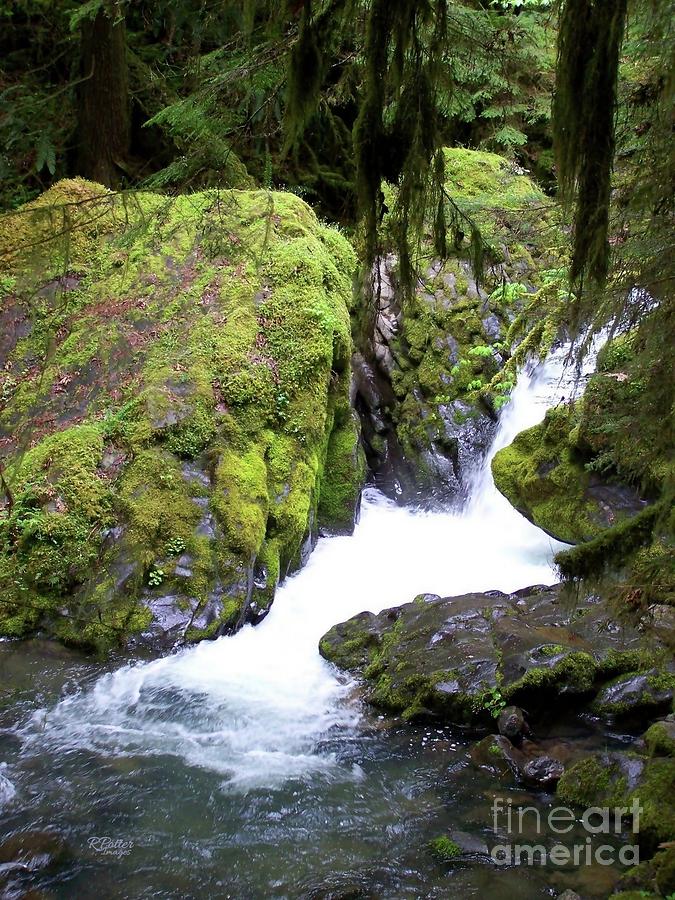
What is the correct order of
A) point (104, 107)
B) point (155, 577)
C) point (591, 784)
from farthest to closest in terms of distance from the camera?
1. point (104, 107)
2. point (155, 577)
3. point (591, 784)

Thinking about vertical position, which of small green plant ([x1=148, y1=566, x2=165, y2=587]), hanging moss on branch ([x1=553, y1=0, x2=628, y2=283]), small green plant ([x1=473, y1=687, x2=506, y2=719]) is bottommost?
small green plant ([x1=473, y1=687, x2=506, y2=719])

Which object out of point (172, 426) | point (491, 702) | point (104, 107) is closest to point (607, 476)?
point (491, 702)

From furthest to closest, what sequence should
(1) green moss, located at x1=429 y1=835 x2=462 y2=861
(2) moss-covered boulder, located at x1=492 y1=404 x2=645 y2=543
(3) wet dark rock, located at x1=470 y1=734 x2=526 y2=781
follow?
(2) moss-covered boulder, located at x1=492 y1=404 x2=645 y2=543, (3) wet dark rock, located at x1=470 y1=734 x2=526 y2=781, (1) green moss, located at x1=429 y1=835 x2=462 y2=861

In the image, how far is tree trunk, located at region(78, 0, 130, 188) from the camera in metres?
10.2

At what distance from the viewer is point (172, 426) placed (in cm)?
718

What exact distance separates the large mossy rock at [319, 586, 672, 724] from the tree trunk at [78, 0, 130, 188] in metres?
8.39

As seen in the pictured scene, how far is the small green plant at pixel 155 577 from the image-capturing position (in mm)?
6422

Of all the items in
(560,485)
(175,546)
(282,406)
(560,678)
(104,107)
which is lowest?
Result: (560,678)

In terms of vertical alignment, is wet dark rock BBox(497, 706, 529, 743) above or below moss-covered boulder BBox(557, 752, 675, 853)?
above

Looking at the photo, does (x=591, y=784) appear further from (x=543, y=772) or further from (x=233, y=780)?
(x=233, y=780)

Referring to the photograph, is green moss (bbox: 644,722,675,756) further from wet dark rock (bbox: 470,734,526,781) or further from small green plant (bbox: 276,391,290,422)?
small green plant (bbox: 276,391,290,422)

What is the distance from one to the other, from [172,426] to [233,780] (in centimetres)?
362

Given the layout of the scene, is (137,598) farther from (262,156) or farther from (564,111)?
(262,156)

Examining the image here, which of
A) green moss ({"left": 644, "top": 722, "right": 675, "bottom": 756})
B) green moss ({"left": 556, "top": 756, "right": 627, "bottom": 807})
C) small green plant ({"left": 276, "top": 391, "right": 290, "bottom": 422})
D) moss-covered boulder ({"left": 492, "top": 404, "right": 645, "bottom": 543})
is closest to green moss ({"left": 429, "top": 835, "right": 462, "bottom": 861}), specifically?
green moss ({"left": 556, "top": 756, "right": 627, "bottom": 807})
